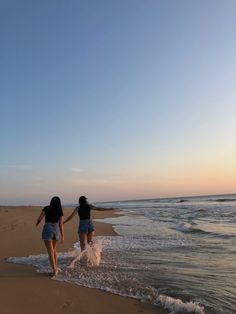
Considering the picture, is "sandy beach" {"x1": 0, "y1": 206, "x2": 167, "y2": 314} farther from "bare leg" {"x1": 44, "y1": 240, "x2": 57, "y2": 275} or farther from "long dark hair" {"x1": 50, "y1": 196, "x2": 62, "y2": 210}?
"long dark hair" {"x1": 50, "y1": 196, "x2": 62, "y2": 210}

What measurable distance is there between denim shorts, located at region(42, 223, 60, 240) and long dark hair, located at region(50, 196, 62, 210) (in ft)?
1.29

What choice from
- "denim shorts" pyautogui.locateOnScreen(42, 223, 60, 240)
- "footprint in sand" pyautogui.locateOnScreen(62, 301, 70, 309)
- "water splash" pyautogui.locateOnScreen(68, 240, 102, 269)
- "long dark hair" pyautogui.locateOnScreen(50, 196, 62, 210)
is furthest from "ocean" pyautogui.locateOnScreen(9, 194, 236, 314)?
"long dark hair" pyautogui.locateOnScreen(50, 196, 62, 210)

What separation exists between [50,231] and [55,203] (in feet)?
2.14

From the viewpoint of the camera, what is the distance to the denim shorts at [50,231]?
31.5 feet

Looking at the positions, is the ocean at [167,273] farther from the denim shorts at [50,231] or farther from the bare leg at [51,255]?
the denim shorts at [50,231]

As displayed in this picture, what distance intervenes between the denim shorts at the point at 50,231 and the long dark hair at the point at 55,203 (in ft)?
1.29

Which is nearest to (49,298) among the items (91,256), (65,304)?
(65,304)

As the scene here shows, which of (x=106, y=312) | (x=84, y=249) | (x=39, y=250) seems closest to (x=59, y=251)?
(x=39, y=250)

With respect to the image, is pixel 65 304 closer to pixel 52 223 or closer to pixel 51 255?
Answer: pixel 51 255

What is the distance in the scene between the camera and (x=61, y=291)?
25.7 feet

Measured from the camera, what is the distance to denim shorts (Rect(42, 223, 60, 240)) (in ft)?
31.5

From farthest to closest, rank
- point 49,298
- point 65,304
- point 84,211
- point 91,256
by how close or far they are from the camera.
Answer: point 84,211
point 91,256
point 49,298
point 65,304

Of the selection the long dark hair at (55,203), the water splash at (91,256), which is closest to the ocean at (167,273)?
the water splash at (91,256)

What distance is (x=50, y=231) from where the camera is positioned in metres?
9.64
